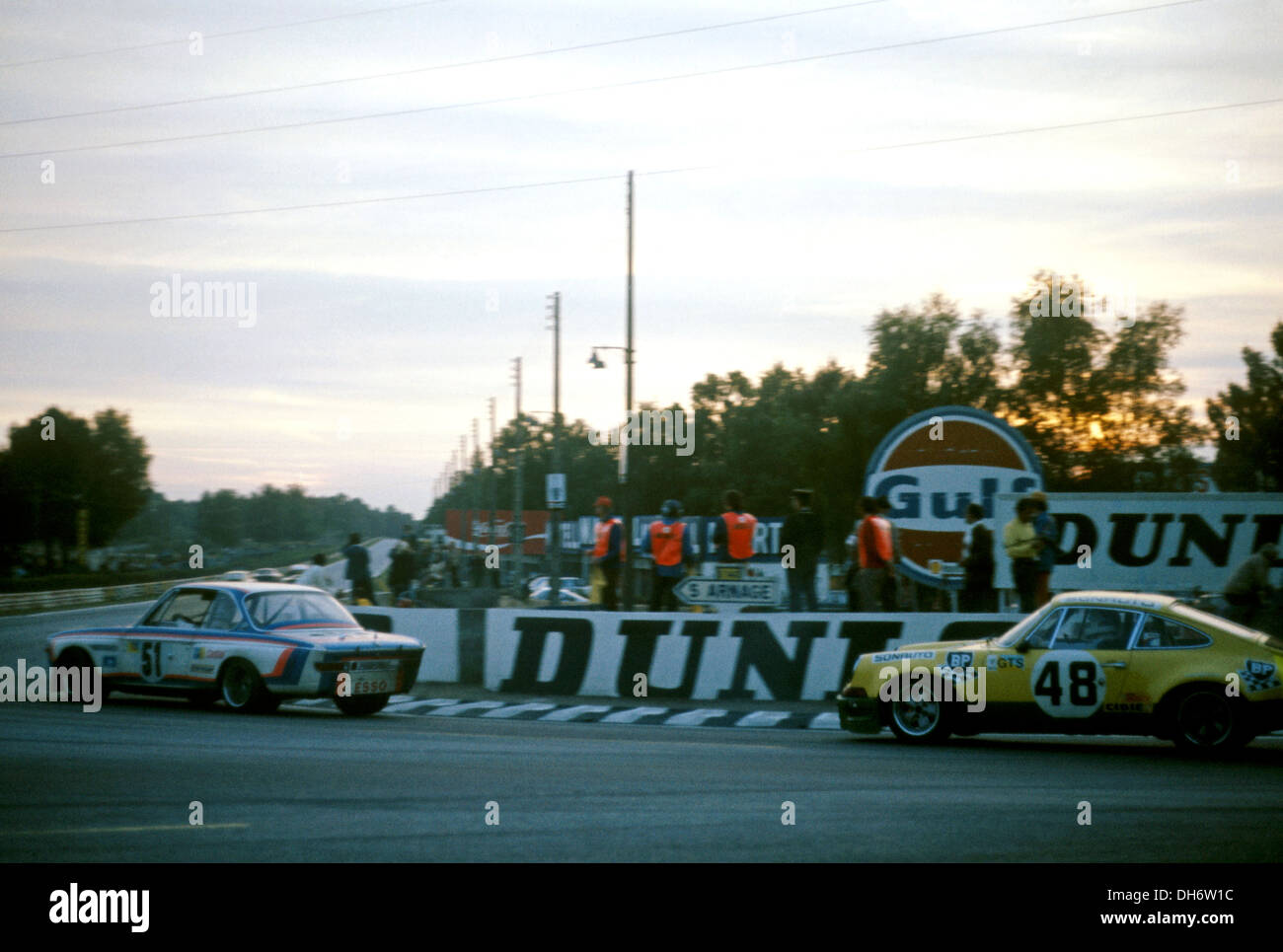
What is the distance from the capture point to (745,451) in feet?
284

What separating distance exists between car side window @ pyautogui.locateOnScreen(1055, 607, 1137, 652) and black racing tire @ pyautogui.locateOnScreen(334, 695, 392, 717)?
6.98 m

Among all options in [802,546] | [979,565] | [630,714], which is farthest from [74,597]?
[979,565]

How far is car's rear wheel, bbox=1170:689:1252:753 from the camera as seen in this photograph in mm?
9984

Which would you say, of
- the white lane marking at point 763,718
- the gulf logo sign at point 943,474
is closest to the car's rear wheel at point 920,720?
the white lane marking at point 763,718

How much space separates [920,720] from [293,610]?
655cm

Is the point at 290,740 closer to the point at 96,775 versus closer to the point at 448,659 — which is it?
the point at 96,775

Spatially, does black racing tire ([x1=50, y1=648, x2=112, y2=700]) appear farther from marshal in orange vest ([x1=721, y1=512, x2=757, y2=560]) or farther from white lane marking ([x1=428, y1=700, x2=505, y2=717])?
marshal in orange vest ([x1=721, y1=512, x2=757, y2=560])

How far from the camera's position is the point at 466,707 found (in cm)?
1498

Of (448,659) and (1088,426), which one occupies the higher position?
(1088,426)

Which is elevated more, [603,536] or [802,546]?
[603,536]

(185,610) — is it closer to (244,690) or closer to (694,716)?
(244,690)

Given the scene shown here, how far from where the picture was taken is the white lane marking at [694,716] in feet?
44.0
